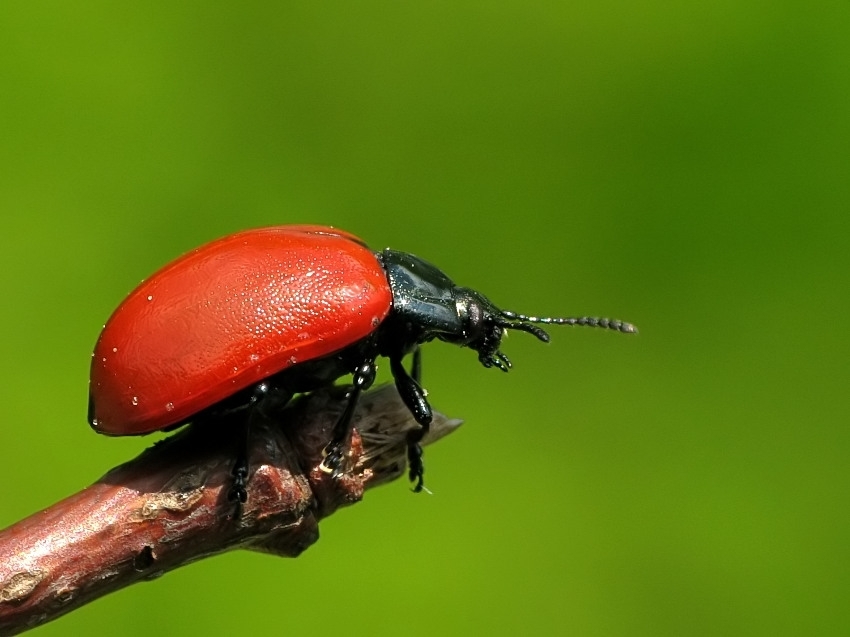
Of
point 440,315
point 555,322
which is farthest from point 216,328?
point 555,322

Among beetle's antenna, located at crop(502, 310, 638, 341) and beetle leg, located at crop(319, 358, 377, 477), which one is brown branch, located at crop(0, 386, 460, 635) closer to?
beetle leg, located at crop(319, 358, 377, 477)

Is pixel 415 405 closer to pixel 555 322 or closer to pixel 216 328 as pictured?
pixel 216 328

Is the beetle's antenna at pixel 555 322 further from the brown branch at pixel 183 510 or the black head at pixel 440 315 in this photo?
the brown branch at pixel 183 510

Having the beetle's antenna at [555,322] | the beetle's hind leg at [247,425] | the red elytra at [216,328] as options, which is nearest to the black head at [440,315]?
the beetle's antenna at [555,322]

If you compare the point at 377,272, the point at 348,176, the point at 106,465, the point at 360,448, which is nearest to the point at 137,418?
the point at 360,448

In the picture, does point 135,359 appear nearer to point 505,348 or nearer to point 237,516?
point 237,516

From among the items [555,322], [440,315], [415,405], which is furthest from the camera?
[555,322]

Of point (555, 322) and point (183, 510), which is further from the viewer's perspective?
point (555, 322)

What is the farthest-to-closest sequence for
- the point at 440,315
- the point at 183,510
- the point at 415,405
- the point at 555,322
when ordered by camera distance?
the point at 555,322 → the point at 440,315 → the point at 415,405 → the point at 183,510
